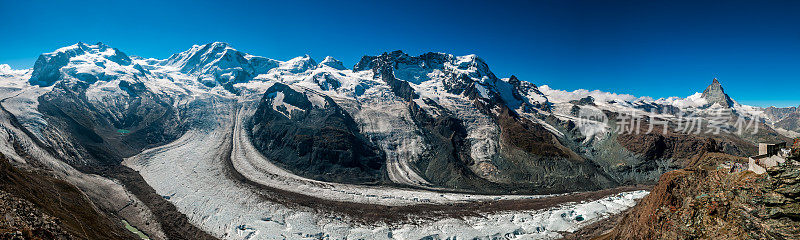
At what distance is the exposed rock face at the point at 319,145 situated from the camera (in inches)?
3377

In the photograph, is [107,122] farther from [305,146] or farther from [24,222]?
[24,222]

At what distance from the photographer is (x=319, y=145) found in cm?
9462

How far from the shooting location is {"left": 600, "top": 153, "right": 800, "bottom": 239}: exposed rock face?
16719 mm

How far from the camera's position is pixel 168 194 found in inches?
2477

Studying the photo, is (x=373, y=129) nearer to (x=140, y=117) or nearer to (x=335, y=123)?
(x=335, y=123)

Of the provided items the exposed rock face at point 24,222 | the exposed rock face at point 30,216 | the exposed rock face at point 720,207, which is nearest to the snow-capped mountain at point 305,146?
the exposed rock face at point 30,216

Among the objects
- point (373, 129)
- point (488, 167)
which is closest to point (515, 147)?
point (488, 167)

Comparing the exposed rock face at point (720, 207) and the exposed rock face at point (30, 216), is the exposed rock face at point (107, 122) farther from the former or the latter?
the exposed rock face at point (720, 207)

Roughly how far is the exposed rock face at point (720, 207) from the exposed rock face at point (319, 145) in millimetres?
62019

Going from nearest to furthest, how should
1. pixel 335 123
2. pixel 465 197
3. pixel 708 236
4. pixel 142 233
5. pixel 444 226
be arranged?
pixel 708 236 < pixel 142 233 < pixel 444 226 < pixel 465 197 < pixel 335 123

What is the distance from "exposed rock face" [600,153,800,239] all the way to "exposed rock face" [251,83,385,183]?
62019 mm

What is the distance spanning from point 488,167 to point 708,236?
72.2 metres

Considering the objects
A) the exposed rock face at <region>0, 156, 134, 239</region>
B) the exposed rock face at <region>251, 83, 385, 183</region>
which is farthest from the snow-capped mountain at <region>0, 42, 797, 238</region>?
the exposed rock face at <region>0, 156, 134, 239</region>

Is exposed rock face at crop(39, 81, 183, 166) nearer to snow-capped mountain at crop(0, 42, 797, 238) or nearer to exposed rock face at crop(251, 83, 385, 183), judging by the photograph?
snow-capped mountain at crop(0, 42, 797, 238)
